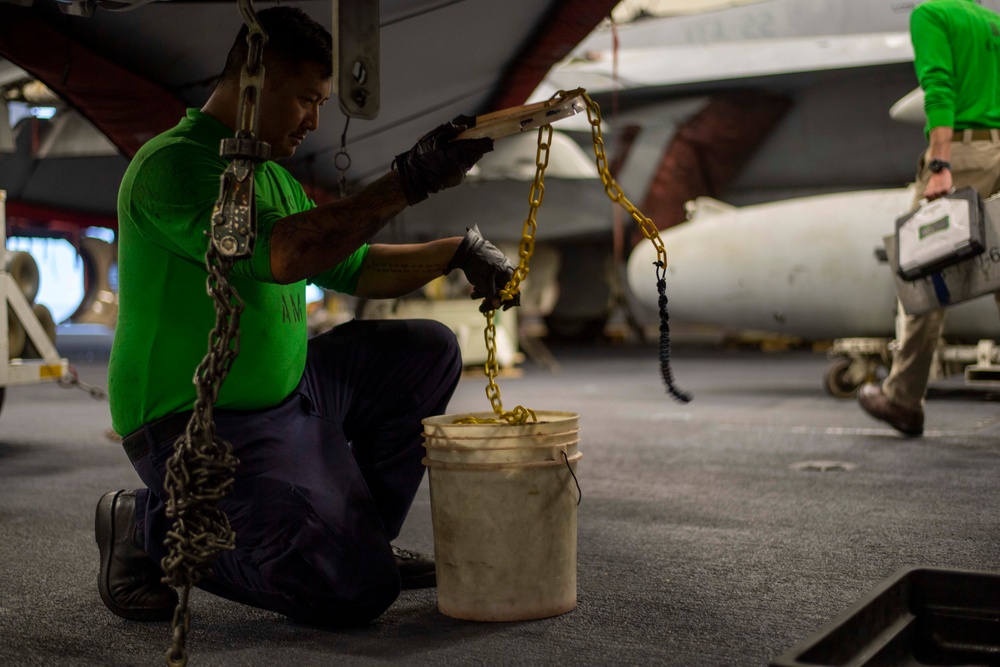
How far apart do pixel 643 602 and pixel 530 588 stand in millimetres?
203

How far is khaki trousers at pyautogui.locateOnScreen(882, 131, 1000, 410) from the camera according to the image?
288 cm

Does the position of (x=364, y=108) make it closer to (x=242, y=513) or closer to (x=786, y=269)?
(x=242, y=513)

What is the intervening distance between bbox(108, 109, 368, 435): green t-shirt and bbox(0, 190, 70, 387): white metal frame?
2.08 m

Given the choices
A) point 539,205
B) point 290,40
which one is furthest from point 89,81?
point 539,205

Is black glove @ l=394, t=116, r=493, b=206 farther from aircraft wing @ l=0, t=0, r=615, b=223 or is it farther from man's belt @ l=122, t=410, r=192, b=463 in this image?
aircraft wing @ l=0, t=0, r=615, b=223

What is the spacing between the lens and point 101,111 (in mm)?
3154

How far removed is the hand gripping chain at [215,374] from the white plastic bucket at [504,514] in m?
0.40

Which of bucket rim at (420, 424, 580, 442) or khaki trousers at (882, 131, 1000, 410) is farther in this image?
khaki trousers at (882, 131, 1000, 410)

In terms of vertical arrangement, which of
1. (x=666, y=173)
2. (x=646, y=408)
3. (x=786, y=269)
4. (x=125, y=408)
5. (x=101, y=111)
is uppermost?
(x=666, y=173)

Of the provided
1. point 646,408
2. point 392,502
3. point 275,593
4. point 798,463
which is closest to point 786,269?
point 646,408

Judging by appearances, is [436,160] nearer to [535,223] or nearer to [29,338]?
[535,223]

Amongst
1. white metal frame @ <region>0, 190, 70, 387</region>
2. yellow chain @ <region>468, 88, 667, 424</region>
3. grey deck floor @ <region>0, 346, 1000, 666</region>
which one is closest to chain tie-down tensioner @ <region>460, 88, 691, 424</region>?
yellow chain @ <region>468, 88, 667, 424</region>

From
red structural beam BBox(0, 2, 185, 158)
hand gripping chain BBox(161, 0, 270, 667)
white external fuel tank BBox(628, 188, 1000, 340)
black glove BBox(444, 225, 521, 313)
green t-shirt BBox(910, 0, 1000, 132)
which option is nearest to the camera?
hand gripping chain BBox(161, 0, 270, 667)

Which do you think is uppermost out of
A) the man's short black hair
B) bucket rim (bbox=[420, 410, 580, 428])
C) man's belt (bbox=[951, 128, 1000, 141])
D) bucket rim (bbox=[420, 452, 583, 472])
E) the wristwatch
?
man's belt (bbox=[951, 128, 1000, 141])
